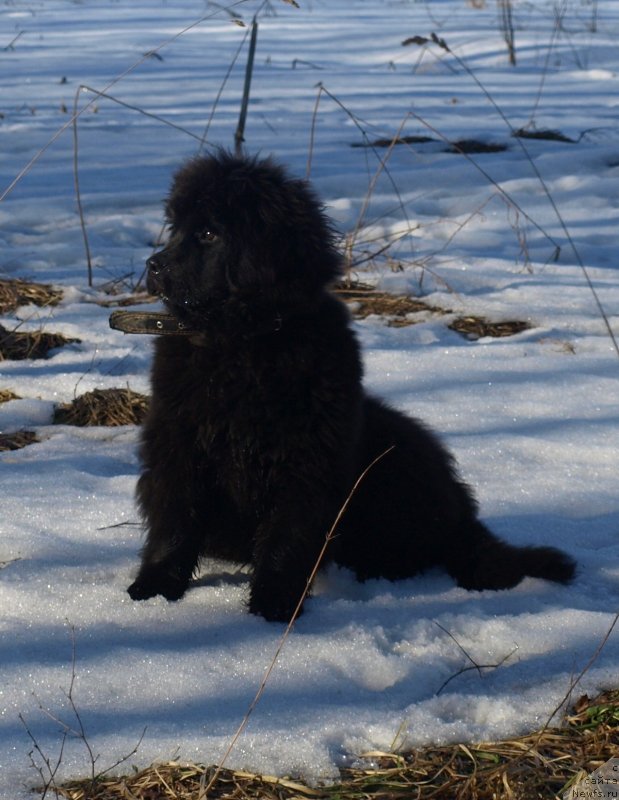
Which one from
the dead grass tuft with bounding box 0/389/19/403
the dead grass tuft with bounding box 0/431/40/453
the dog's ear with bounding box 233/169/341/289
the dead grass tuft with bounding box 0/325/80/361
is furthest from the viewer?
the dead grass tuft with bounding box 0/325/80/361

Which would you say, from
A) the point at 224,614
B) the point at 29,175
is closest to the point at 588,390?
the point at 224,614

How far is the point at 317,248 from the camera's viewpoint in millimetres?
2775

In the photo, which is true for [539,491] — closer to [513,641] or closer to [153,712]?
[513,641]

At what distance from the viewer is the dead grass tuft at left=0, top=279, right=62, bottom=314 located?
16.9 feet

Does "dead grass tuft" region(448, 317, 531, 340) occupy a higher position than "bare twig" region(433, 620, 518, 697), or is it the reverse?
"dead grass tuft" region(448, 317, 531, 340)

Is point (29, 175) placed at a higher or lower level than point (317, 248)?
lower

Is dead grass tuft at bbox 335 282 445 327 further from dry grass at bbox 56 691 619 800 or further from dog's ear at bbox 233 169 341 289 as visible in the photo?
dry grass at bbox 56 691 619 800

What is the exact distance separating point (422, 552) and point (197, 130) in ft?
19.5

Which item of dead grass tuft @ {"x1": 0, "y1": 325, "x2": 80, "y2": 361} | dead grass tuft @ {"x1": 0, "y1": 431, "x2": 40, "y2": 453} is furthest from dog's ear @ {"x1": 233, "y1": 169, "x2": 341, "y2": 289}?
dead grass tuft @ {"x1": 0, "y1": 325, "x2": 80, "y2": 361}

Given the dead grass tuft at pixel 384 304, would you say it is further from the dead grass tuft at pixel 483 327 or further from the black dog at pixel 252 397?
the black dog at pixel 252 397

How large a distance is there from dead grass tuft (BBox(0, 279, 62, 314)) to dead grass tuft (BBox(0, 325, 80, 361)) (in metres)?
0.45

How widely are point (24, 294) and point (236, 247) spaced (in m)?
2.83

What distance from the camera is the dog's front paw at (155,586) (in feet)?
8.80

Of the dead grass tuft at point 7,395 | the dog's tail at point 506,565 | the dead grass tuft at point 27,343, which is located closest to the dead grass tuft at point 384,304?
the dead grass tuft at point 27,343
